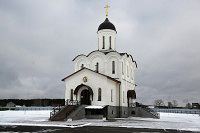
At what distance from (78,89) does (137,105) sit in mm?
11746

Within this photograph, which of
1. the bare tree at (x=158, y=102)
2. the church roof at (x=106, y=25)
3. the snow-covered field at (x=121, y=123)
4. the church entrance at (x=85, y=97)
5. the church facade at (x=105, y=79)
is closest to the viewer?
the snow-covered field at (x=121, y=123)

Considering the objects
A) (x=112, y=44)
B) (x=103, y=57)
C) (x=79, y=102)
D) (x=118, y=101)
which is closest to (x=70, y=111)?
(x=79, y=102)

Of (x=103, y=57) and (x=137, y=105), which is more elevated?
(x=103, y=57)

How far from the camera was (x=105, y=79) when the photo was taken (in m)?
27.6

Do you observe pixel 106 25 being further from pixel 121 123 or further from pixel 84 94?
pixel 121 123

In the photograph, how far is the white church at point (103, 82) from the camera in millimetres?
27047

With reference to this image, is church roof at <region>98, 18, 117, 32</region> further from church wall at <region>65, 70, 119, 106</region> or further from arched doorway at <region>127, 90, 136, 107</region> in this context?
arched doorway at <region>127, 90, 136, 107</region>

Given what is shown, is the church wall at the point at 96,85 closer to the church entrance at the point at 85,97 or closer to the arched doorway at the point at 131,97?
the church entrance at the point at 85,97

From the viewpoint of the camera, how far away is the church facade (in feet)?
90.6

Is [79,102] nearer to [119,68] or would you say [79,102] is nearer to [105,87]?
[105,87]

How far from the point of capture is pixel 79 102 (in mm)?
28172

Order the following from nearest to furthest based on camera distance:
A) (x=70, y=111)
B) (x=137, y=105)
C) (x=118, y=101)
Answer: (x=70, y=111) < (x=118, y=101) < (x=137, y=105)

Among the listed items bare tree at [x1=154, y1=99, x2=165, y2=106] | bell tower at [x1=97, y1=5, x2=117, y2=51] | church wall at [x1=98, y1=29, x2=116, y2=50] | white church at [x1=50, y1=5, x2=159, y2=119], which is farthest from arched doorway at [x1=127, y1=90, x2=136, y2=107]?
bare tree at [x1=154, y1=99, x2=165, y2=106]

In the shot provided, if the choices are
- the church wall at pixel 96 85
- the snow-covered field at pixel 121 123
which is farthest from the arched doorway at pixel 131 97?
the snow-covered field at pixel 121 123
